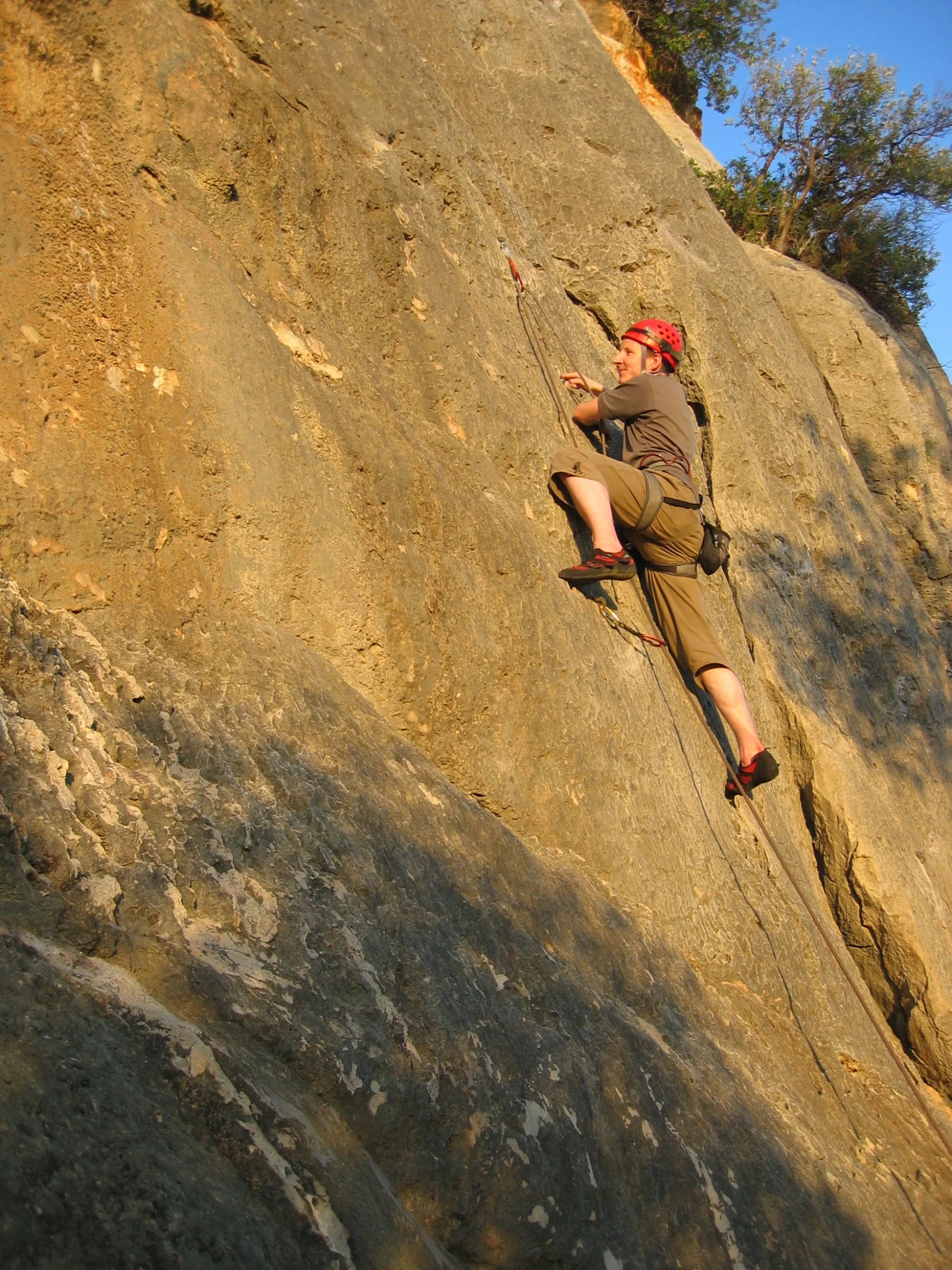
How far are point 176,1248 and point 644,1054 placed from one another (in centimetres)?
209

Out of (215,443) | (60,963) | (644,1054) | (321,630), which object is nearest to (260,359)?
(215,443)

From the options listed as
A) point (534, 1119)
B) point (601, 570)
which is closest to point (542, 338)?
point (601, 570)

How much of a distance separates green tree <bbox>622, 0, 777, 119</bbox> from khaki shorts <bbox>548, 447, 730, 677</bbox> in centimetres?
1047

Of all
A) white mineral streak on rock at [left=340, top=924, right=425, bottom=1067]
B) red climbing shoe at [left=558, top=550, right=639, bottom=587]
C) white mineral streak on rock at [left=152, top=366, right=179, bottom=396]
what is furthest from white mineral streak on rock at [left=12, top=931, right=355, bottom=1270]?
red climbing shoe at [left=558, top=550, right=639, bottom=587]

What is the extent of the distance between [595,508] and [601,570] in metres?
0.45

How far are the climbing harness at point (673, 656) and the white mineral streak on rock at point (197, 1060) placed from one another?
366 centimetres

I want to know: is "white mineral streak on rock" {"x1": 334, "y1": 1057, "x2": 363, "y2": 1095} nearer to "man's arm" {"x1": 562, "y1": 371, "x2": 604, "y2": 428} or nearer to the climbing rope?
the climbing rope

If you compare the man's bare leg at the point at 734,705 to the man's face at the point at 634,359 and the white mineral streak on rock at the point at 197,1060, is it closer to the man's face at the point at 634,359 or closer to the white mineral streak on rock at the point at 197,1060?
the man's face at the point at 634,359

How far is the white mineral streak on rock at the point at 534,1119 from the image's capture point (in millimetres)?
2875

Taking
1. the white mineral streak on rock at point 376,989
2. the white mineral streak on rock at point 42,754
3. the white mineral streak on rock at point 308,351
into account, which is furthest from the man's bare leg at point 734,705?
the white mineral streak on rock at point 42,754

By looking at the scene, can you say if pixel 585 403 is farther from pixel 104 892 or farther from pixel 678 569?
pixel 104 892

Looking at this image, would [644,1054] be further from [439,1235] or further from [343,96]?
[343,96]

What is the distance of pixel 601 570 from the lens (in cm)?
532

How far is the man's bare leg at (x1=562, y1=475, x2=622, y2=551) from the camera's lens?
5.55 meters
